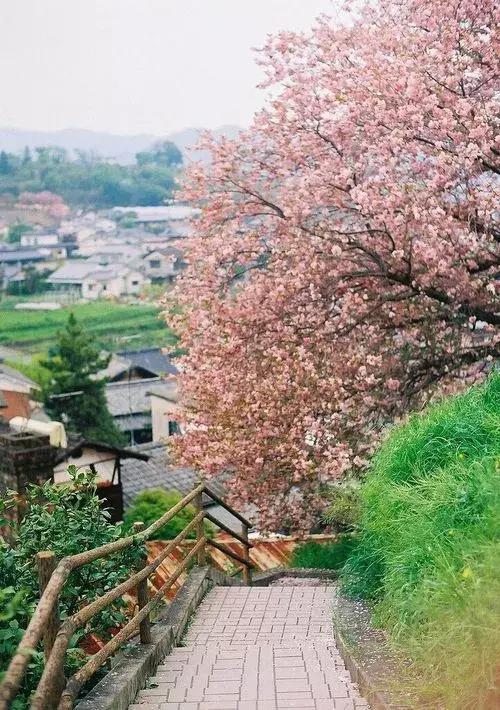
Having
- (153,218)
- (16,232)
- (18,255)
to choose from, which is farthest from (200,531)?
(153,218)

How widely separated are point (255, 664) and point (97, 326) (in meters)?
88.5

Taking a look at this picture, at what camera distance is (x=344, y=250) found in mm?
12078

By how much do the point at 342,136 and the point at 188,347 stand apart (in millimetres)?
3820

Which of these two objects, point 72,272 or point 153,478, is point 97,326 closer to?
point 72,272

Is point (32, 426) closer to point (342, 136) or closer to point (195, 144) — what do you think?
point (195, 144)

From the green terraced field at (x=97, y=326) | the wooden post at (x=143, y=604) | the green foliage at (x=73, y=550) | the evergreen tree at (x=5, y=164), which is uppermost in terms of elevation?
the evergreen tree at (x=5, y=164)

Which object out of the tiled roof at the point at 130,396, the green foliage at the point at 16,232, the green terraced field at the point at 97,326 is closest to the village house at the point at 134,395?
the tiled roof at the point at 130,396

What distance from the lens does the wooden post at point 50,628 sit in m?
4.41

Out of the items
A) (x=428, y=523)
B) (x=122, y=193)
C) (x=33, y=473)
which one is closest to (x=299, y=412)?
(x=33, y=473)

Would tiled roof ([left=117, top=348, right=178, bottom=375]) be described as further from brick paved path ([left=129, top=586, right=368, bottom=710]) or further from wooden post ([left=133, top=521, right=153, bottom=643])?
wooden post ([left=133, top=521, right=153, bottom=643])

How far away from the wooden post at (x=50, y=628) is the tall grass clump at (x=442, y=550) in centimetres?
183

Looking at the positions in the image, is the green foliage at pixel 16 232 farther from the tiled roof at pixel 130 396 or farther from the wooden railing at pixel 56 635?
the wooden railing at pixel 56 635

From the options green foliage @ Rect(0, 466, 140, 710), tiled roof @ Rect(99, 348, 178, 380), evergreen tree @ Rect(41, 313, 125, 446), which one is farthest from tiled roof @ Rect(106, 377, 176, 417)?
green foliage @ Rect(0, 466, 140, 710)

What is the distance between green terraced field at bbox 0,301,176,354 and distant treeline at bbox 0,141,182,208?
160 feet
